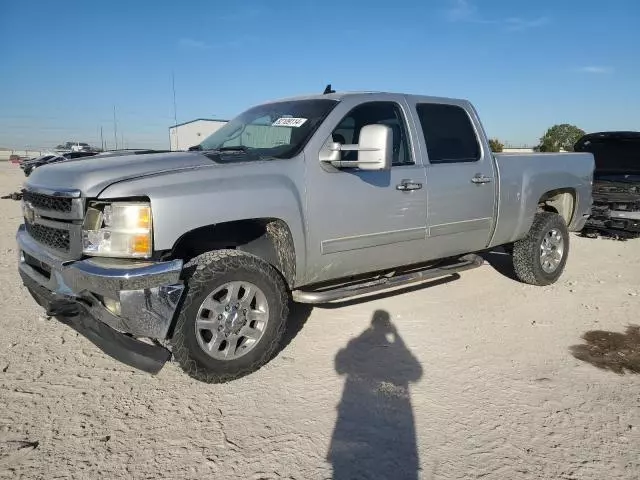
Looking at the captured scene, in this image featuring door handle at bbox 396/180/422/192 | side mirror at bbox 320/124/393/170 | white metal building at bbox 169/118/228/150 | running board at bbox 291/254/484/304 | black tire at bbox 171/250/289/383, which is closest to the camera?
black tire at bbox 171/250/289/383

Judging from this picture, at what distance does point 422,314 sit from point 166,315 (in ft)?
8.61

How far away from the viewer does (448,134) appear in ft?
15.1

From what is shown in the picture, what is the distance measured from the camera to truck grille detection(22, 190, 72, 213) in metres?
2.97

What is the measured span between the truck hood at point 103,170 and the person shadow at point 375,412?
1779 millimetres

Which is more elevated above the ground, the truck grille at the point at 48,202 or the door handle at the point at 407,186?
the door handle at the point at 407,186

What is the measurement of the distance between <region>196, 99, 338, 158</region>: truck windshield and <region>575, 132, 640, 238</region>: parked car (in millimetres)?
7196

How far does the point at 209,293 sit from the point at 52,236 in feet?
3.84

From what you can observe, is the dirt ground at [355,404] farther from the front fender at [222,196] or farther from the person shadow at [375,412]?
the front fender at [222,196]

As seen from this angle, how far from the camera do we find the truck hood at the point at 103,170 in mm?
2848

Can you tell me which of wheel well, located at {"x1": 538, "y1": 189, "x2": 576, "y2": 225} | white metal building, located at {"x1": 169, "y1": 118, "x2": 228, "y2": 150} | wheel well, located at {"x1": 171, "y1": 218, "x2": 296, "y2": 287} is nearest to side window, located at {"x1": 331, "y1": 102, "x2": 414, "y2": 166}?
wheel well, located at {"x1": 171, "y1": 218, "x2": 296, "y2": 287}

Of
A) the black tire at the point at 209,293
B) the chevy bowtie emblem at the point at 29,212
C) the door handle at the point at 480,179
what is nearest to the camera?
the black tire at the point at 209,293

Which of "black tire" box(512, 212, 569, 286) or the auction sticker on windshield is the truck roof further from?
"black tire" box(512, 212, 569, 286)

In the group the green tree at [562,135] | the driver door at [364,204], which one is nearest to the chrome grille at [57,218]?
the driver door at [364,204]

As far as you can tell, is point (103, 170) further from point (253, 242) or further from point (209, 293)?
point (253, 242)
